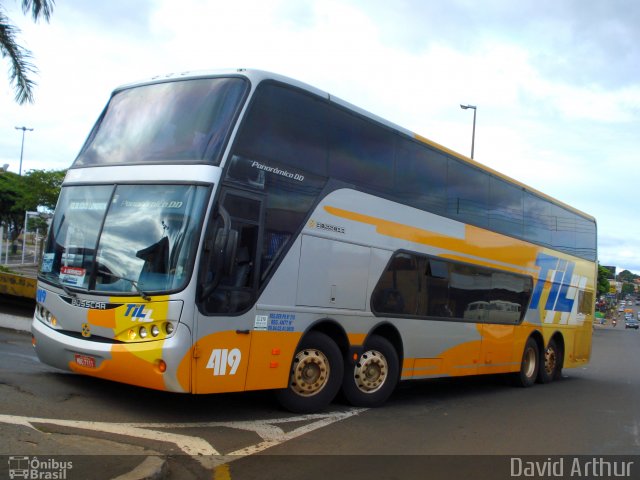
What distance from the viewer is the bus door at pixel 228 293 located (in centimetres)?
646

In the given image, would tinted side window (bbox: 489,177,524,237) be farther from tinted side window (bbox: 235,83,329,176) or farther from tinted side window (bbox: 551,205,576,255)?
tinted side window (bbox: 235,83,329,176)

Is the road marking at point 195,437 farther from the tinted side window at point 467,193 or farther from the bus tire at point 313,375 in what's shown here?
the tinted side window at point 467,193

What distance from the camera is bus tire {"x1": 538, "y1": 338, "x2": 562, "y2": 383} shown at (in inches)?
582

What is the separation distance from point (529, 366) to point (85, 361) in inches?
421

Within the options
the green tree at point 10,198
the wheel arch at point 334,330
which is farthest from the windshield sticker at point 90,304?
the green tree at point 10,198

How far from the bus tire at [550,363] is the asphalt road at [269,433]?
13.3ft

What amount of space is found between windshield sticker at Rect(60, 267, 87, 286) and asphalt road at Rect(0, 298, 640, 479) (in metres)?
1.35

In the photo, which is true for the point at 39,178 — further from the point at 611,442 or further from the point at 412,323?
the point at 611,442

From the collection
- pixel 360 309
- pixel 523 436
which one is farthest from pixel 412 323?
pixel 523 436

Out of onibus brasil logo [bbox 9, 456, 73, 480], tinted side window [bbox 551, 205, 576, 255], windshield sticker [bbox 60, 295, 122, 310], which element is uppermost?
tinted side window [bbox 551, 205, 576, 255]

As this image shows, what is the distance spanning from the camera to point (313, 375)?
26.2 ft

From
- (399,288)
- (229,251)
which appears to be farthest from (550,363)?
(229,251)

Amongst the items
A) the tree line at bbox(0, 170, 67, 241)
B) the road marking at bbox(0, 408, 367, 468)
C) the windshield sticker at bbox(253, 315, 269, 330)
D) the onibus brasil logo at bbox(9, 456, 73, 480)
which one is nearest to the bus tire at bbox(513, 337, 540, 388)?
the road marking at bbox(0, 408, 367, 468)

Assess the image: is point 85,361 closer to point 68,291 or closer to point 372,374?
point 68,291
